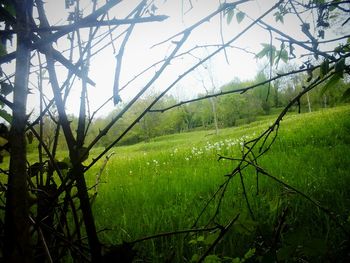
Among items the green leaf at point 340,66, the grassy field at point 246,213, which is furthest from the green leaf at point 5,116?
the green leaf at point 340,66

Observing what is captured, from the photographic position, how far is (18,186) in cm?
31

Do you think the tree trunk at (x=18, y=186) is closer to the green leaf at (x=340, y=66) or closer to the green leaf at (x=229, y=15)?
the green leaf at (x=340, y=66)

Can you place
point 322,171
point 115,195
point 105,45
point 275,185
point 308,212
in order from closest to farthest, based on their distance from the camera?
point 105,45
point 308,212
point 275,185
point 322,171
point 115,195

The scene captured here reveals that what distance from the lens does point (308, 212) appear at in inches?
83.4

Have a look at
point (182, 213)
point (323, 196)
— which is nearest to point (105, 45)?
point (182, 213)

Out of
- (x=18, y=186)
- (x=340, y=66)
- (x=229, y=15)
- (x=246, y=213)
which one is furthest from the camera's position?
(x=229, y=15)

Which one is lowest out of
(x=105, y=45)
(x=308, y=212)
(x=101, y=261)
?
(x=308, y=212)

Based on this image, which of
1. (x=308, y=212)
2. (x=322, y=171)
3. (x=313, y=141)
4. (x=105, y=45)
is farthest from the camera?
(x=313, y=141)

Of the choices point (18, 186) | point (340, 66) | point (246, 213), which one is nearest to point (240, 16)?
point (340, 66)

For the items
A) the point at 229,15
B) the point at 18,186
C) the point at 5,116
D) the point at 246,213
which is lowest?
the point at 246,213

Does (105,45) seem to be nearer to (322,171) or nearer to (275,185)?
(275,185)

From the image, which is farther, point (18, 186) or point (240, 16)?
point (240, 16)

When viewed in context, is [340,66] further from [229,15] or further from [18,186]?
[18,186]

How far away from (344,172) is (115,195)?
2.80 m
